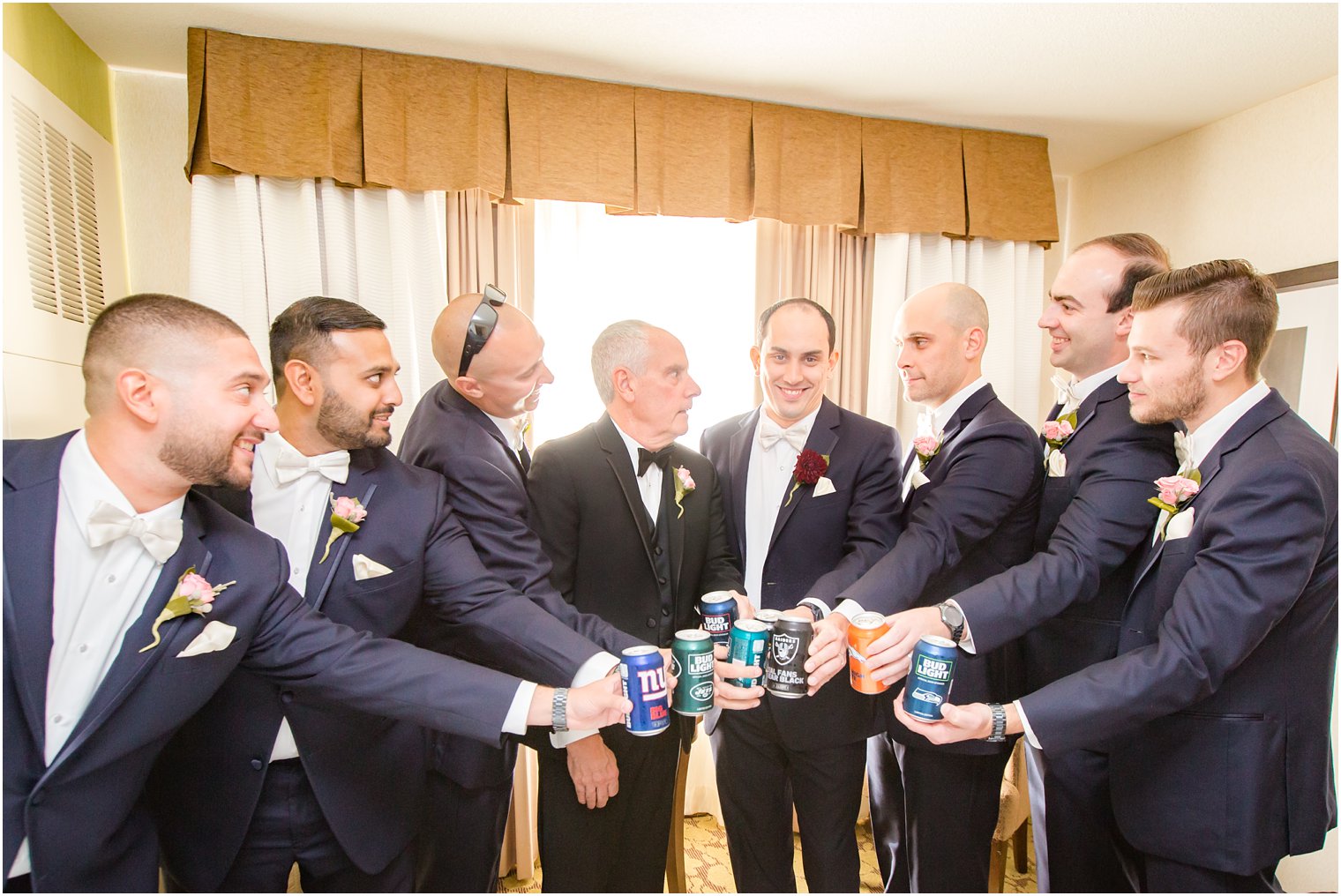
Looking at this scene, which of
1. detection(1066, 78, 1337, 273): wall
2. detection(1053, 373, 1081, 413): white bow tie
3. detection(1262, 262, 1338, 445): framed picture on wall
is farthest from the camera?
detection(1066, 78, 1337, 273): wall

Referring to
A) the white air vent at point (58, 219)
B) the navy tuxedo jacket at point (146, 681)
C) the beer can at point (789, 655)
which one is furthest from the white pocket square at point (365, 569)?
the white air vent at point (58, 219)

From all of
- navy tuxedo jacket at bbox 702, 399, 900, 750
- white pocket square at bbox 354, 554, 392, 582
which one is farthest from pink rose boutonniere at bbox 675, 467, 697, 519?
white pocket square at bbox 354, 554, 392, 582

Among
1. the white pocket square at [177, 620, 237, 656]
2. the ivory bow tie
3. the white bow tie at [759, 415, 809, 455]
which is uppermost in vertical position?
the white bow tie at [759, 415, 809, 455]

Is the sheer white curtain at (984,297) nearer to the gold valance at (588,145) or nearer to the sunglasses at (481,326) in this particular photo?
the gold valance at (588,145)

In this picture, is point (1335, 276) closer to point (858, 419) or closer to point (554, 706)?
point (858, 419)

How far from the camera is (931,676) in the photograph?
1675 mm

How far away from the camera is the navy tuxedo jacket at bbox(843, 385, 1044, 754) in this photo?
219 cm

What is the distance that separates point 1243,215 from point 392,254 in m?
Result: 3.92

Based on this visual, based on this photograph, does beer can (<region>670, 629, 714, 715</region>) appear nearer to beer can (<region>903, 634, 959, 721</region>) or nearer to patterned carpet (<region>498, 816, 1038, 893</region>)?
beer can (<region>903, 634, 959, 721</region>)

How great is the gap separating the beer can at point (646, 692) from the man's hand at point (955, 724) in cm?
54

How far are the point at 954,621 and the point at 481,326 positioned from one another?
5.37 feet

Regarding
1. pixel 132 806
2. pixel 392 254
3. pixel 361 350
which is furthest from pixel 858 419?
pixel 132 806

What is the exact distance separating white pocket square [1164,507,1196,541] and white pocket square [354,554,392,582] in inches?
76.5

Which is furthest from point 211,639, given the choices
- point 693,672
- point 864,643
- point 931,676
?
point 931,676
